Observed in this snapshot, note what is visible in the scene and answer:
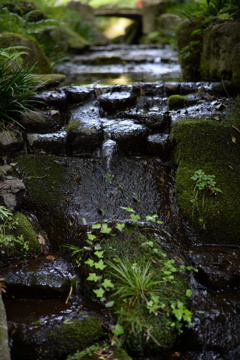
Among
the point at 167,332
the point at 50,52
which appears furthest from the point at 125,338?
the point at 50,52

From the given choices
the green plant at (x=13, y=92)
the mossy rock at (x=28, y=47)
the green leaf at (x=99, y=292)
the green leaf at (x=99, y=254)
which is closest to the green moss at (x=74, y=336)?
the green leaf at (x=99, y=292)

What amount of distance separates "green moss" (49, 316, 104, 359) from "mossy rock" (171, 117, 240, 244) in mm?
1406

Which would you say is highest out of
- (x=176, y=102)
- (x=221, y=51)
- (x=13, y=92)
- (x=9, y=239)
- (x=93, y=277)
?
(x=221, y=51)

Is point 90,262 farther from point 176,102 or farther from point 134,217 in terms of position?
point 176,102

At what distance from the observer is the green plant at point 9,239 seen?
9.56 feet

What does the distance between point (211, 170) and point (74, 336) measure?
218 cm

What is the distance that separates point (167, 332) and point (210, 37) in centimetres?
453

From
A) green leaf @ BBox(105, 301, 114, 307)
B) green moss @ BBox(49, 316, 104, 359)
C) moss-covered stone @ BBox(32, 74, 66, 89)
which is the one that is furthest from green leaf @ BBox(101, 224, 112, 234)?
moss-covered stone @ BBox(32, 74, 66, 89)

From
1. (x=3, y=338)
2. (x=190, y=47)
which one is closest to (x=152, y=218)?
(x=3, y=338)

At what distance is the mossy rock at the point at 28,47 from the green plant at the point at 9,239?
8.92 feet

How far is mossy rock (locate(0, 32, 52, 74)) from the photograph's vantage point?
5188 mm

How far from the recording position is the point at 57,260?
9.70ft

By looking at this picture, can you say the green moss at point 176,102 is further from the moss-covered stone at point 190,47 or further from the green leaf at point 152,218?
the green leaf at point 152,218

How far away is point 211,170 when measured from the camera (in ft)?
11.5
